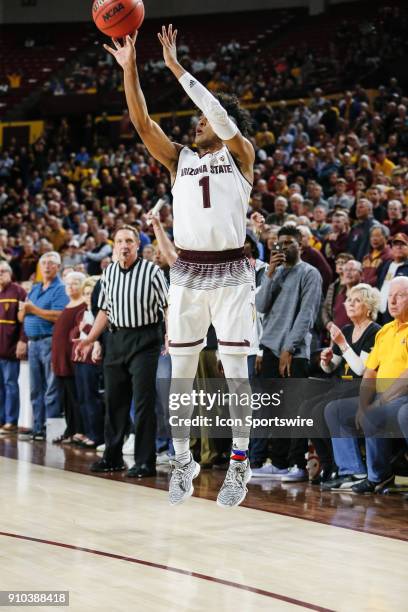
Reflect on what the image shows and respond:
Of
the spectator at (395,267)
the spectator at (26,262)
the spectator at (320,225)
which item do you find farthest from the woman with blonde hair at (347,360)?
the spectator at (26,262)

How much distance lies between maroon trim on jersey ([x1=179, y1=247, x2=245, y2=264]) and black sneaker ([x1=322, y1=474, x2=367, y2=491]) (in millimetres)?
2422

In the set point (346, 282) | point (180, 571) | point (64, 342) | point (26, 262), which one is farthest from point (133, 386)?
point (26, 262)

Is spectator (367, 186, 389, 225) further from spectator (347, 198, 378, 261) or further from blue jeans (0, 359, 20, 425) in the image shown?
blue jeans (0, 359, 20, 425)

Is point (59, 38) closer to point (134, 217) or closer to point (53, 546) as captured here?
point (134, 217)

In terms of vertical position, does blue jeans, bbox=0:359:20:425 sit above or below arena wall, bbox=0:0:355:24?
below

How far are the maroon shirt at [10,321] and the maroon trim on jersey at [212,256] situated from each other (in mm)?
5617

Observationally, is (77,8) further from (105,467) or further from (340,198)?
(105,467)

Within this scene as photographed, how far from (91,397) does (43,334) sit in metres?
1.06

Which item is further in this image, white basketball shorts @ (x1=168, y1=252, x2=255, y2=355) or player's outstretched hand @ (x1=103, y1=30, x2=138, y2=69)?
white basketball shorts @ (x1=168, y1=252, x2=255, y2=355)

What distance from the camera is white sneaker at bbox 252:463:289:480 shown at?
7555mm

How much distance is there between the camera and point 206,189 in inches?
203

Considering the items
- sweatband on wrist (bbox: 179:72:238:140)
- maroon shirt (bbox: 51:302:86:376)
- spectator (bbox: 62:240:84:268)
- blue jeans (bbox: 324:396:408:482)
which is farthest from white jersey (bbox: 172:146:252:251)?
spectator (bbox: 62:240:84:268)

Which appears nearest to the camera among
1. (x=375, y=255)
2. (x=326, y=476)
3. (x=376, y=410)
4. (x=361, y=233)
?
(x=376, y=410)

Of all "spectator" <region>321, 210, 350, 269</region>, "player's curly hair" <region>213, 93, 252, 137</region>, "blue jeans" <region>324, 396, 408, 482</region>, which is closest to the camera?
"player's curly hair" <region>213, 93, 252, 137</region>
